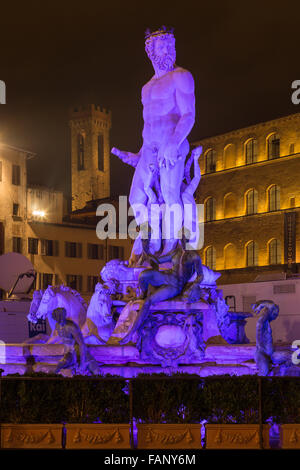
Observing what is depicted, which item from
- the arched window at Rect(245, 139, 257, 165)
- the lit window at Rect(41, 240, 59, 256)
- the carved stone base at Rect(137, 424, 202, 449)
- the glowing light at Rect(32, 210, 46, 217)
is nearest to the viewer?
the carved stone base at Rect(137, 424, 202, 449)

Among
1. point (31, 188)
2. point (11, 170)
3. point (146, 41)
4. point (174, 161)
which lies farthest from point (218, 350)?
point (31, 188)

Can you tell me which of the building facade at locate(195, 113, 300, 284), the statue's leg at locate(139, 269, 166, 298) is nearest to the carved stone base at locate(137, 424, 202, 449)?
the statue's leg at locate(139, 269, 166, 298)

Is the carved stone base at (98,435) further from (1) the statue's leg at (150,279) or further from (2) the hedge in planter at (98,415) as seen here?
(1) the statue's leg at (150,279)

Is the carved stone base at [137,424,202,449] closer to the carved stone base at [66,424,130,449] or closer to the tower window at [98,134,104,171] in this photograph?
the carved stone base at [66,424,130,449]

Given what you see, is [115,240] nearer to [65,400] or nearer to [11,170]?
[11,170]

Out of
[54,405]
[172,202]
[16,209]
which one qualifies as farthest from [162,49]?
[16,209]

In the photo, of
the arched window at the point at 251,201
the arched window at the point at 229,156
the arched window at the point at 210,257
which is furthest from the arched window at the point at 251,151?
the arched window at the point at 210,257

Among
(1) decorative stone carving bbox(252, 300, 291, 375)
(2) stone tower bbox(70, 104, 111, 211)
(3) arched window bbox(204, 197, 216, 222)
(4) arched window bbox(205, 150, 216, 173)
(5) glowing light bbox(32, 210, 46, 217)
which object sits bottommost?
(1) decorative stone carving bbox(252, 300, 291, 375)

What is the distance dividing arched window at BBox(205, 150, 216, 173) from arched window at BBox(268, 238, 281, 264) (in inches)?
426

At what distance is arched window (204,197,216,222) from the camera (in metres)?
76.3

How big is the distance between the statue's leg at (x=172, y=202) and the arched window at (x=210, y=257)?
56533 millimetres

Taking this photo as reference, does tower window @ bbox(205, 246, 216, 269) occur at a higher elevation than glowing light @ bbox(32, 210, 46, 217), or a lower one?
lower

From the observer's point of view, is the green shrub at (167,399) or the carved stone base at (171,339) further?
the carved stone base at (171,339)

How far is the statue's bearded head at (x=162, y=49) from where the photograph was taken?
55.8 feet
